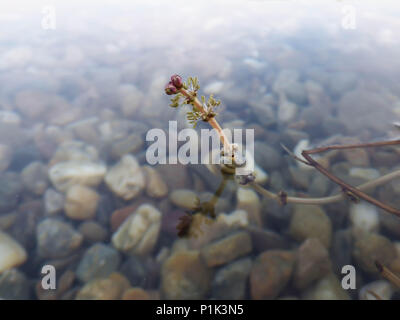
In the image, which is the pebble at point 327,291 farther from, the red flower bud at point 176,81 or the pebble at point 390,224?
the red flower bud at point 176,81

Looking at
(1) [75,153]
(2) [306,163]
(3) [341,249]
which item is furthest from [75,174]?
(3) [341,249]

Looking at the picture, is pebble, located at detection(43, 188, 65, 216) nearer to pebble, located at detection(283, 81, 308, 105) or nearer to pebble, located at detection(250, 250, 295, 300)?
pebble, located at detection(250, 250, 295, 300)

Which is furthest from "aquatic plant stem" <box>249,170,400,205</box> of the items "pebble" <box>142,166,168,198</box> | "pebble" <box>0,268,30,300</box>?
"pebble" <box>0,268,30,300</box>

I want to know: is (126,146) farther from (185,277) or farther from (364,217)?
(364,217)

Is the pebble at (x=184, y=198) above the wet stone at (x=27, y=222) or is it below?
above

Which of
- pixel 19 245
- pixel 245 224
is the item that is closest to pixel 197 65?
pixel 245 224

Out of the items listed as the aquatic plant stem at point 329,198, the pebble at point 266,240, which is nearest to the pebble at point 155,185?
the pebble at point 266,240

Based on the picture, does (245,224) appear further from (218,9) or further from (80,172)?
(218,9)
